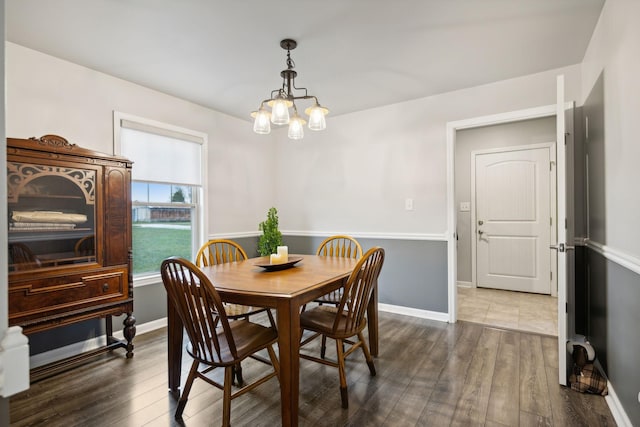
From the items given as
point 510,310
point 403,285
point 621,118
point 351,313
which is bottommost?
point 510,310

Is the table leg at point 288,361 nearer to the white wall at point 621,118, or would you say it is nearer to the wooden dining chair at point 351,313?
the wooden dining chair at point 351,313

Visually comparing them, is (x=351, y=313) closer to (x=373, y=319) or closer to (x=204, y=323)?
(x=373, y=319)

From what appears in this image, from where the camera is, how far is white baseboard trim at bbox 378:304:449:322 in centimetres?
331

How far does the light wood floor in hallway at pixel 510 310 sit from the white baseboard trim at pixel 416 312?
0.79ft

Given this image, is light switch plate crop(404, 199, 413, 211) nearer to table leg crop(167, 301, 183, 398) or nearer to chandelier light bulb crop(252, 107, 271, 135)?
chandelier light bulb crop(252, 107, 271, 135)

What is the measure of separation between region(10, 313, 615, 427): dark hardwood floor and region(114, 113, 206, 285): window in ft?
3.32

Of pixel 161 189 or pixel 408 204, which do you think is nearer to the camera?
pixel 161 189

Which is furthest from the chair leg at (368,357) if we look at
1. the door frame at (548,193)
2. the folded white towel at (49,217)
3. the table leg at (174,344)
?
the door frame at (548,193)

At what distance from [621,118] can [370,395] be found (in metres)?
2.12

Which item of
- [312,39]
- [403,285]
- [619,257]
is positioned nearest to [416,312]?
[403,285]

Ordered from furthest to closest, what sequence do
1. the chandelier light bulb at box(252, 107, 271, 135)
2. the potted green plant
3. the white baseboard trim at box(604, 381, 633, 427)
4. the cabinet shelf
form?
the potted green plant < the chandelier light bulb at box(252, 107, 271, 135) < the cabinet shelf < the white baseboard trim at box(604, 381, 633, 427)

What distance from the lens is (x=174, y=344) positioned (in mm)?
1946

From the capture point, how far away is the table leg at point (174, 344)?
1.93 metres

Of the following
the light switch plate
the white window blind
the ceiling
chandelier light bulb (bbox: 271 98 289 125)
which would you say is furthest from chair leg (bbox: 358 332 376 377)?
the white window blind
